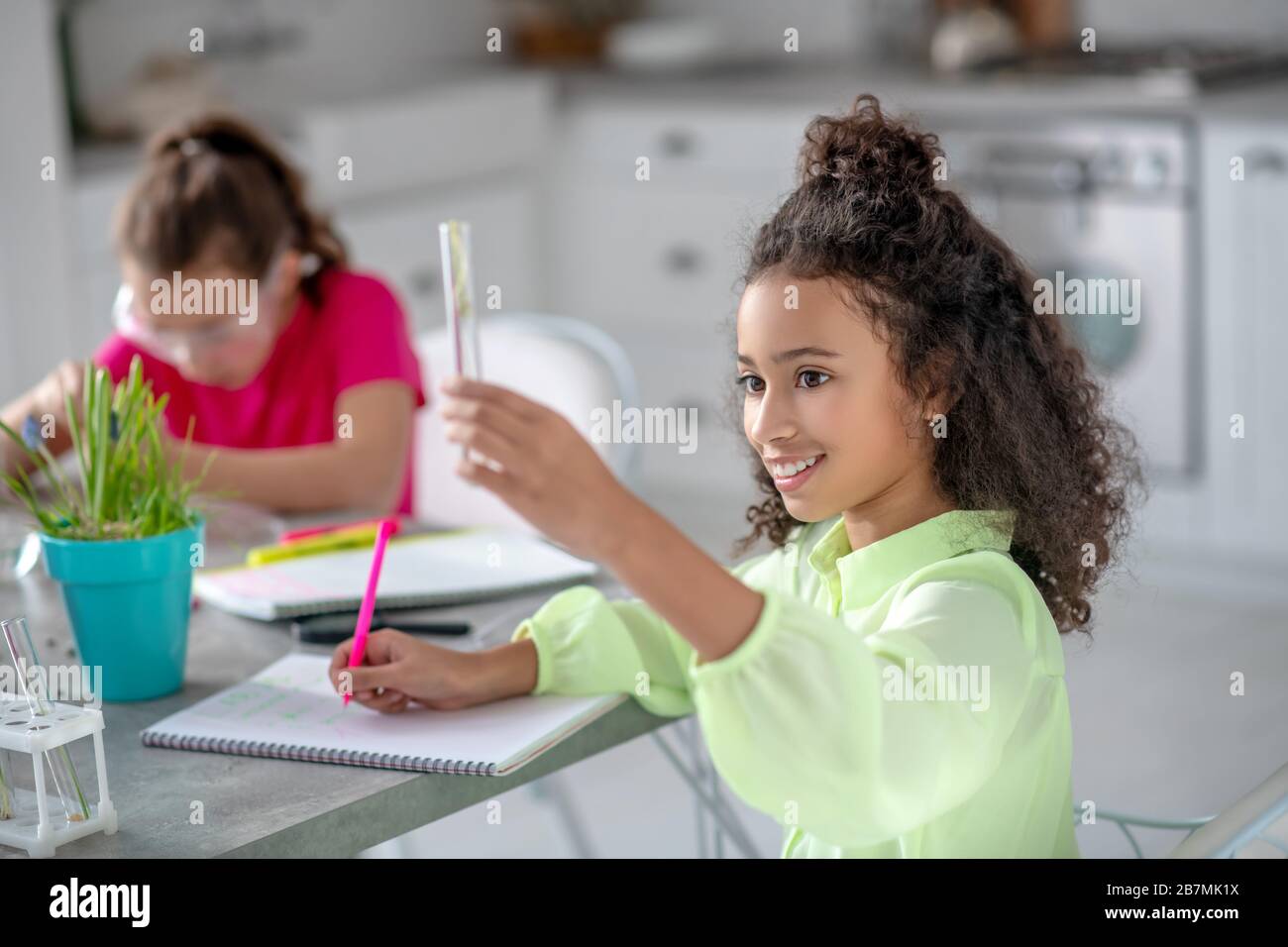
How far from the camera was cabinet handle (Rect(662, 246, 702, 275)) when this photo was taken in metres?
4.04

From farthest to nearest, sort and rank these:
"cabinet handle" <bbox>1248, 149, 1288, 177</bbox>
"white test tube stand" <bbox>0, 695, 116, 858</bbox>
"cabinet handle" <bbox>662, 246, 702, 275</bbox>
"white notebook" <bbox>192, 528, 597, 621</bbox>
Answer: "cabinet handle" <bbox>662, 246, 702, 275</bbox>
"cabinet handle" <bbox>1248, 149, 1288, 177</bbox>
"white notebook" <bbox>192, 528, 597, 621</bbox>
"white test tube stand" <bbox>0, 695, 116, 858</bbox>

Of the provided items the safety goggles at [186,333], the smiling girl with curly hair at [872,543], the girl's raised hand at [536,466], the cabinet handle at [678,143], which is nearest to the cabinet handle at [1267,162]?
the cabinet handle at [678,143]

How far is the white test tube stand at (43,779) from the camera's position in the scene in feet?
3.44

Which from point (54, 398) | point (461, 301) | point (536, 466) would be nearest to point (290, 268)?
point (54, 398)

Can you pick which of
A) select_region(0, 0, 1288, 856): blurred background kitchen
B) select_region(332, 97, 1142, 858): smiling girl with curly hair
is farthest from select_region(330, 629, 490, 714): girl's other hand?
select_region(0, 0, 1288, 856): blurred background kitchen

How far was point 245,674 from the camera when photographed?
1.37 meters

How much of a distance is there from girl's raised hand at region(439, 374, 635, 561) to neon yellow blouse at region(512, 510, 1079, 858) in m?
0.10

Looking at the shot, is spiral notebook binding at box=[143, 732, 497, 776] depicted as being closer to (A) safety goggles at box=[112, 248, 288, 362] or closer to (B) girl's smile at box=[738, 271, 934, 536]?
(B) girl's smile at box=[738, 271, 934, 536]

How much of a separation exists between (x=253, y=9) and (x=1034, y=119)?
1.87m

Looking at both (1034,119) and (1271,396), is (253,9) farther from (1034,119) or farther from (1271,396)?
(1271,396)

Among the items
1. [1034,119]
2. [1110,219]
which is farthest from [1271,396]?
[1034,119]

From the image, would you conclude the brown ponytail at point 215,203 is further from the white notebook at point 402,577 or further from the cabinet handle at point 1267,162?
the cabinet handle at point 1267,162

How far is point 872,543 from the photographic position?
3.82ft
